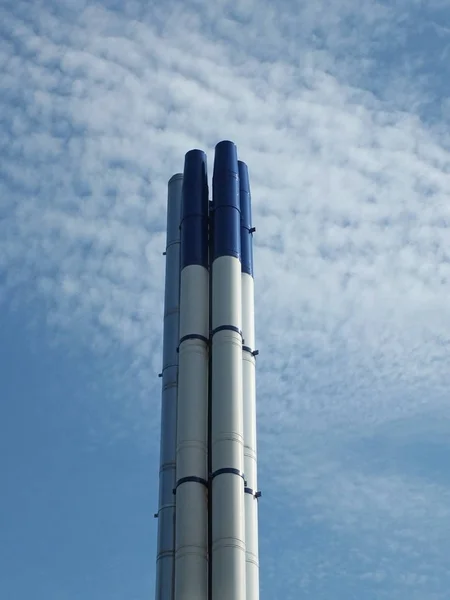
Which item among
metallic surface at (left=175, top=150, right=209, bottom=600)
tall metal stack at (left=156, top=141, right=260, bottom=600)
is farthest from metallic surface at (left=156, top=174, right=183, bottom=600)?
metallic surface at (left=175, top=150, right=209, bottom=600)

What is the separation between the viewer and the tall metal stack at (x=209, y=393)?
26.1 meters

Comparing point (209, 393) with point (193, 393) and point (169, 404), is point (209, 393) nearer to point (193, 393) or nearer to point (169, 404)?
point (193, 393)

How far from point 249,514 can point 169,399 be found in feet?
14.0

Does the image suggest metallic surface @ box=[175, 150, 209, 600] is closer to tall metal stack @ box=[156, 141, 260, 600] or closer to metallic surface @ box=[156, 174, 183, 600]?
tall metal stack @ box=[156, 141, 260, 600]

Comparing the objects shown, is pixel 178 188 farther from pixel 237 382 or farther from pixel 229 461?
pixel 229 461

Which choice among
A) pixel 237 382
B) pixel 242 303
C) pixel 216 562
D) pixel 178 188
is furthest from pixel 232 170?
pixel 216 562

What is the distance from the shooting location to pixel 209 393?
28.7m

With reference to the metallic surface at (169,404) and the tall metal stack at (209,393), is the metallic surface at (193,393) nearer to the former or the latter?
the tall metal stack at (209,393)

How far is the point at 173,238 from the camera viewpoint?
1282 inches

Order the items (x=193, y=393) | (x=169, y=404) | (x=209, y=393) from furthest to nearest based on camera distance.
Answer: (x=169, y=404), (x=209, y=393), (x=193, y=393)

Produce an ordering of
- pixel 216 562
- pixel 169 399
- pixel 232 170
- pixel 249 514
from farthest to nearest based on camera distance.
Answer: pixel 232 170 < pixel 169 399 < pixel 249 514 < pixel 216 562

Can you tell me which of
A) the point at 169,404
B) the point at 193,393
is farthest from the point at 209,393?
the point at 169,404

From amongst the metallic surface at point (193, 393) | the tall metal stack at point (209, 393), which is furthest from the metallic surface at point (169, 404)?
the metallic surface at point (193, 393)

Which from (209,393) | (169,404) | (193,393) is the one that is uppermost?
(169,404)
